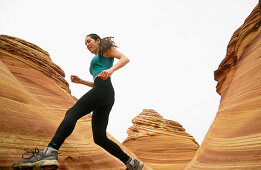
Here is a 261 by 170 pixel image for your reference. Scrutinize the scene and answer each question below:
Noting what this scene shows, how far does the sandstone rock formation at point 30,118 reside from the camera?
101 inches

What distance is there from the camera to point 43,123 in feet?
10.8

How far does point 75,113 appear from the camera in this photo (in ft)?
7.92

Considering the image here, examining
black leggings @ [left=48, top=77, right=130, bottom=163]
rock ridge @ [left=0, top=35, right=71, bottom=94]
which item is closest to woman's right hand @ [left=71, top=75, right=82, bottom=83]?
black leggings @ [left=48, top=77, right=130, bottom=163]

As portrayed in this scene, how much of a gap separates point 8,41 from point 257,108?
262 inches

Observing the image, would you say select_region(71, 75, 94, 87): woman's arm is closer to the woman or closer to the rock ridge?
the woman

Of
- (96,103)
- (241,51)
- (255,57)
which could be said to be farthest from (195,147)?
(96,103)

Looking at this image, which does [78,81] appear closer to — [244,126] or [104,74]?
[104,74]

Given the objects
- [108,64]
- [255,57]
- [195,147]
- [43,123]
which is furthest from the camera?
[195,147]

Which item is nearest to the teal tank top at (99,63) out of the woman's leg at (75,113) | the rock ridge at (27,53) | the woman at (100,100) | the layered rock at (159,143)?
the woman at (100,100)

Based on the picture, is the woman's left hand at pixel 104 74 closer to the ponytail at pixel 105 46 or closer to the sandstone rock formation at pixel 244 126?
the ponytail at pixel 105 46

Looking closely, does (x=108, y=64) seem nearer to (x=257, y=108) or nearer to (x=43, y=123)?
(x=43, y=123)

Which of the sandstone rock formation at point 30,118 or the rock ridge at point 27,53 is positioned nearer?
the sandstone rock formation at point 30,118

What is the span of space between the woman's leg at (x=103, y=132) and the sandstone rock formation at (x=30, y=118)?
715 millimetres

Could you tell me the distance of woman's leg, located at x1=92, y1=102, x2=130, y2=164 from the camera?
273 centimetres
